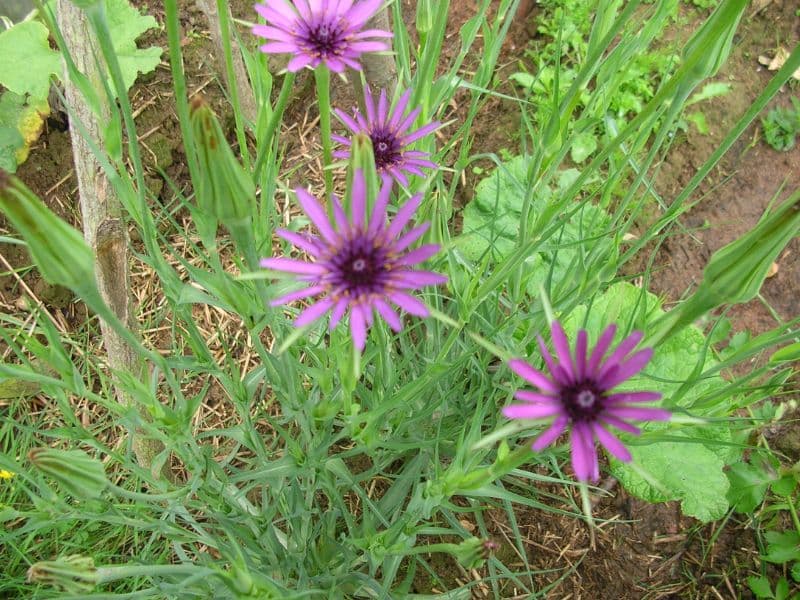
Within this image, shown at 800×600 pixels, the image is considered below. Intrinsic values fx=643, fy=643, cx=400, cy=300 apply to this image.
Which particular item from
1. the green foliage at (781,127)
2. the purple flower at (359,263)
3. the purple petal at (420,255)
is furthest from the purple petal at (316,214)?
the green foliage at (781,127)

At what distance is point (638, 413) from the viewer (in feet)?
2.57

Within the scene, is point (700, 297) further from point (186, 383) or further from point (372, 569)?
point (186, 383)

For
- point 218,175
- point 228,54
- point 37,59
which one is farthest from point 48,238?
point 37,59

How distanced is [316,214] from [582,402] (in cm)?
44

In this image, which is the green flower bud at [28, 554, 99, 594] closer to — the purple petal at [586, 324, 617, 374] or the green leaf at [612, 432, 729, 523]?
the purple petal at [586, 324, 617, 374]

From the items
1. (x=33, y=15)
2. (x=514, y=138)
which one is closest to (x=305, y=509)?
(x=514, y=138)

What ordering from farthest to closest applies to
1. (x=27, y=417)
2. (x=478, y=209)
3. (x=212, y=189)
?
(x=478, y=209) < (x=27, y=417) < (x=212, y=189)

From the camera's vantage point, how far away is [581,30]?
2.65 m

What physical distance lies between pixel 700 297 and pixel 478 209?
1.42 metres

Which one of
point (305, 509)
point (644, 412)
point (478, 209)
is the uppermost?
point (478, 209)

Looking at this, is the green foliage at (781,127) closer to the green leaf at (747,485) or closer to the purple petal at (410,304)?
the green leaf at (747,485)

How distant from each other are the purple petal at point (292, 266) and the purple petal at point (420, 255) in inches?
4.6

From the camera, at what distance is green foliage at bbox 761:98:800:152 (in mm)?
2654

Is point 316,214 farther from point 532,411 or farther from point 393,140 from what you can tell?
point 393,140
